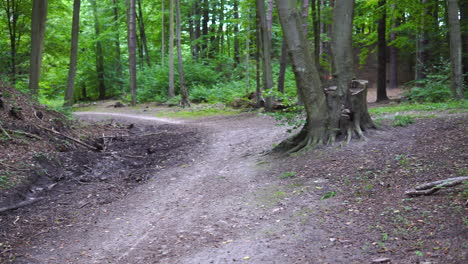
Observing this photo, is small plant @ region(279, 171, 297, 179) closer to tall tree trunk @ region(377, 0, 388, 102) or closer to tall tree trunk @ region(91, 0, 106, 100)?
tall tree trunk @ region(377, 0, 388, 102)

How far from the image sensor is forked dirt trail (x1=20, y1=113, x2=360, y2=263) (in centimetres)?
410

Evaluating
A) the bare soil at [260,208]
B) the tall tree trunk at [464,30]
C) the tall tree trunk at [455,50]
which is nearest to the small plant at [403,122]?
the bare soil at [260,208]

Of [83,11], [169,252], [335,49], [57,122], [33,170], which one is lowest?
[169,252]

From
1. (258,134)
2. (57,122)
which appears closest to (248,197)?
(258,134)

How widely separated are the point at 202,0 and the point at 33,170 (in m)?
26.7

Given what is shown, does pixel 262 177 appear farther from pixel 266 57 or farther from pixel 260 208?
pixel 266 57

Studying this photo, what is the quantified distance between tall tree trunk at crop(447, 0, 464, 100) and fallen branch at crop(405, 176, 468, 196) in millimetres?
8939

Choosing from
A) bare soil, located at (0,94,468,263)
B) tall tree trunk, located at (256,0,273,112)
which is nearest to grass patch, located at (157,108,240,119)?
tall tree trunk, located at (256,0,273,112)

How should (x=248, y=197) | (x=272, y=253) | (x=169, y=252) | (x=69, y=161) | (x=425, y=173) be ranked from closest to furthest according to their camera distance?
(x=272, y=253) → (x=169, y=252) → (x=425, y=173) → (x=248, y=197) → (x=69, y=161)

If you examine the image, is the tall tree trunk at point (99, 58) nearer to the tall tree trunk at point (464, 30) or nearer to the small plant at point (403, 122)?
the tall tree trunk at point (464, 30)

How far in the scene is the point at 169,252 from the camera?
4.46 m

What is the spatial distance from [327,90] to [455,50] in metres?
6.96

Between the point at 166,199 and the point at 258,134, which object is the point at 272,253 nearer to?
the point at 166,199

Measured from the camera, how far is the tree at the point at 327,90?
7625mm
